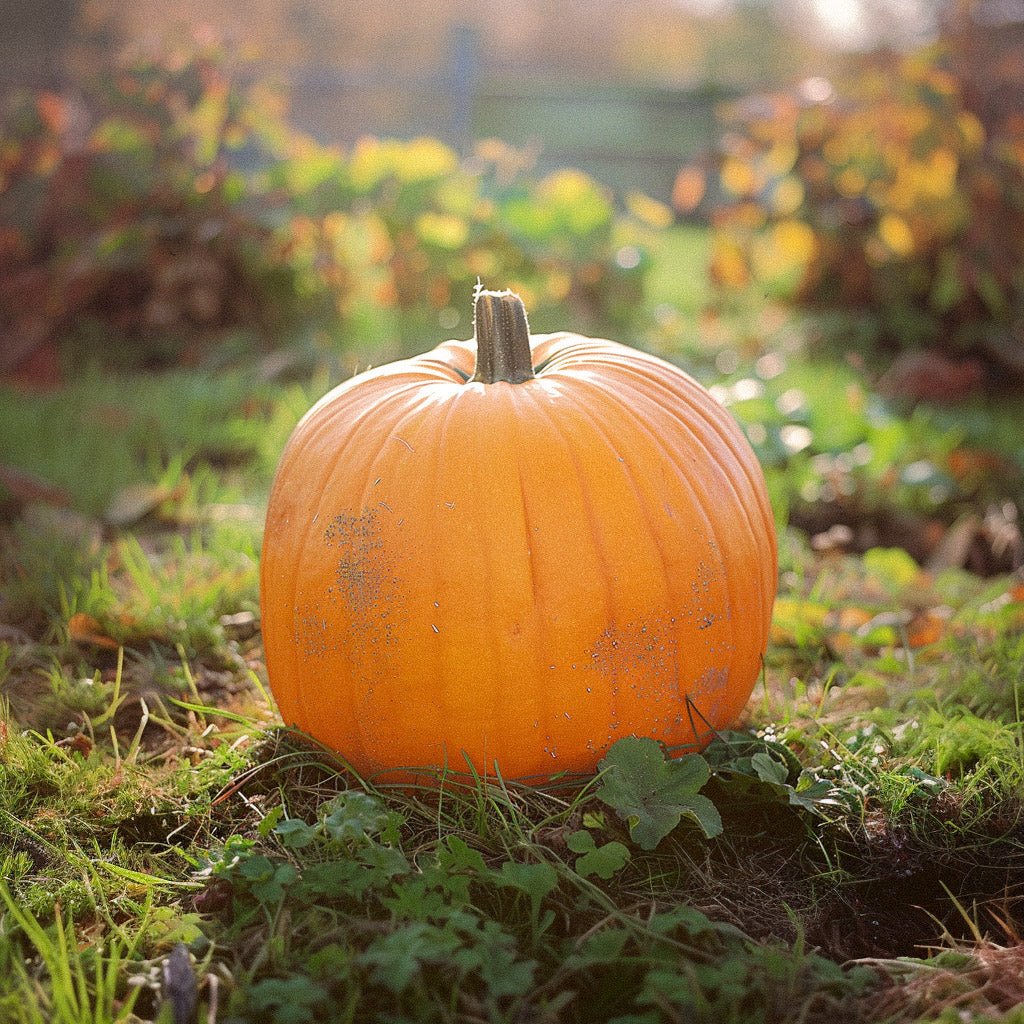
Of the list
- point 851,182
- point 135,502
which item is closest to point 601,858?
point 135,502

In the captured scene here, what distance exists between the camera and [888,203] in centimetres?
488

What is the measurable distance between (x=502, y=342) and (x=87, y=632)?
116 cm

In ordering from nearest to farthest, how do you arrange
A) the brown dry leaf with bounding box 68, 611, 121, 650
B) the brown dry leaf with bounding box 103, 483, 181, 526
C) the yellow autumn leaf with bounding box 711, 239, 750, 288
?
the brown dry leaf with bounding box 68, 611, 121, 650 < the brown dry leaf with bounding box 103, 483, 181, 526 < the yellow autumn leaf with bounding box 711, 239, 750, 288

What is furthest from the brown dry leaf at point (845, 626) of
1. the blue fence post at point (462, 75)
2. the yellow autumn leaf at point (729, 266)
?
the blue fence post at point (462, 75)

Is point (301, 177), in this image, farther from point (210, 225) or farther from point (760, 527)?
point (760, 527)

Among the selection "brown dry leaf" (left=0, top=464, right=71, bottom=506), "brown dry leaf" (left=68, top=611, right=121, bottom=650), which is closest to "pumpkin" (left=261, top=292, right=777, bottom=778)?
"brown dry leaf" (left=68, top=611, right=121, bottom=650)

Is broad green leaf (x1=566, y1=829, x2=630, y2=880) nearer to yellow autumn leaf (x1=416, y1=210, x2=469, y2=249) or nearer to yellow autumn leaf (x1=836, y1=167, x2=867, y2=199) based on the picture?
yellow autumn leaf (x1=416, y1=210, x2=469, y2=249)

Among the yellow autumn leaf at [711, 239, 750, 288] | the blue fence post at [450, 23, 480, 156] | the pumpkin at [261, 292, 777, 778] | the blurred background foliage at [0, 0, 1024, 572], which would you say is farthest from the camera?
the blue fence post at [450, 23, 480, 156]

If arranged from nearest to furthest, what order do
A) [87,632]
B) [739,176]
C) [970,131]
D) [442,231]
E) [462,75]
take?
1. [87,632]
2. [970,131]
3. [442,231]
4. [739,176]
5. [462,75]

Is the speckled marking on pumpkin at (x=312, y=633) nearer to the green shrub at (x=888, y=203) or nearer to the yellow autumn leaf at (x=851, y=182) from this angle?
the green shrub at (x=888, y=203)

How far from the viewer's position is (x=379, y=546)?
1.69 m

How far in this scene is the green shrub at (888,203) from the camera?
4562mm

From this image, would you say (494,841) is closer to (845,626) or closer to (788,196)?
Answer: (845,626)

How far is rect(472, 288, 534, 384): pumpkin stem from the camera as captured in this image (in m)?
1.89
